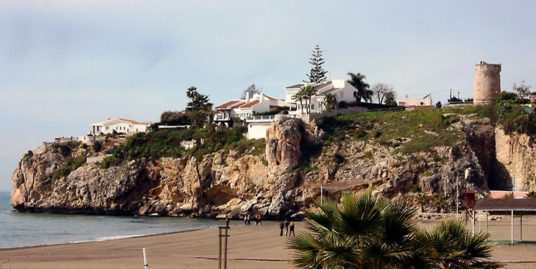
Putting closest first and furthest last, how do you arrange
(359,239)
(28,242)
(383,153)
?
(359,239) → (28,242) → (383,153)

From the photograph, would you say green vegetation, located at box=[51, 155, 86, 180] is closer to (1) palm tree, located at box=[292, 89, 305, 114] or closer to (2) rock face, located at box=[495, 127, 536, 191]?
(1) palm tree, located at box=[292, 89, 305, 114]

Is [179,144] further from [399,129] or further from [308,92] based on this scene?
[399,129]

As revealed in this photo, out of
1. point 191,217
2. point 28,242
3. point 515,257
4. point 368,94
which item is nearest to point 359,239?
point 515,257

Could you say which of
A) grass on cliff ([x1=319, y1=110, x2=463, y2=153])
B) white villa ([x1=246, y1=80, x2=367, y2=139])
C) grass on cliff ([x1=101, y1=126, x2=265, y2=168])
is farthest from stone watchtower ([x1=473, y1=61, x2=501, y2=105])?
grass on cliff ([x1=101, y1=126, x2=265, y2=168])

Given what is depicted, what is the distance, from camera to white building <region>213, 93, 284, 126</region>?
83.9 metres

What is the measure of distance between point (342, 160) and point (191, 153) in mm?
16834

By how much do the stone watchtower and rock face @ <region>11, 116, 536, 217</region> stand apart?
6143 mm

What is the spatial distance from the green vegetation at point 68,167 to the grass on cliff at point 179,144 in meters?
3.75

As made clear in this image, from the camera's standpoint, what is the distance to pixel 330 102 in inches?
3046

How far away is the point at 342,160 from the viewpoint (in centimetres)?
6756

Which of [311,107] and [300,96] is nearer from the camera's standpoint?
[300,96]

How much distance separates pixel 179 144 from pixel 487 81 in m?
30.9

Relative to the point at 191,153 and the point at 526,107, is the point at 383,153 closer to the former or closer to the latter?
the point at 526,107

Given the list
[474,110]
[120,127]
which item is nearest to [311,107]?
[474,110]
